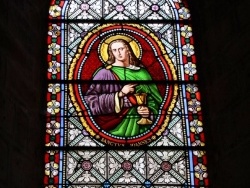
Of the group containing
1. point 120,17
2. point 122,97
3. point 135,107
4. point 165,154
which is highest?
point 120,17

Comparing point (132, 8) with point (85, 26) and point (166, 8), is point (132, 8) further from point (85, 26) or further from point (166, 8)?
point (85, 26)

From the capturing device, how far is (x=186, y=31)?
662cm

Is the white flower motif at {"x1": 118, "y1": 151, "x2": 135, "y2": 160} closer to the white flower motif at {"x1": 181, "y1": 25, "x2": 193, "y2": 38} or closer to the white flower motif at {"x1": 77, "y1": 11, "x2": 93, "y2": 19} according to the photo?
the white flower motif at {"x1": 181, "y1": 25, "x2": 193, "y2": 38}

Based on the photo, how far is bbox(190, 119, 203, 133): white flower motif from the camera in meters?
5.98

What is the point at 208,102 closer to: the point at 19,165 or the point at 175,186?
the point at 175,186

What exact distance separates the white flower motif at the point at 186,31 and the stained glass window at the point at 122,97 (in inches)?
0.5

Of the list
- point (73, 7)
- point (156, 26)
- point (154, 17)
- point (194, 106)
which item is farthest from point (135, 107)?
point (73, 7)

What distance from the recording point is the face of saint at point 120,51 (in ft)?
21.1

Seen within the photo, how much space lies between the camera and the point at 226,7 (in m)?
6.10

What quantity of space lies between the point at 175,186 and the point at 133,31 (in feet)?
5.91

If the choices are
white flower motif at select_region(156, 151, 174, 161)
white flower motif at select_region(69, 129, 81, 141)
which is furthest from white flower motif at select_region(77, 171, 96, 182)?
white flower motif at select_region(156, 151, 174, 161)

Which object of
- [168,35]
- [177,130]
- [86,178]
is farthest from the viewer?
[168,35]

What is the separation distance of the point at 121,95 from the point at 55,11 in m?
1.25

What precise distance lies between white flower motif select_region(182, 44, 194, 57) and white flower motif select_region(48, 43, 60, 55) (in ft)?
4.23
